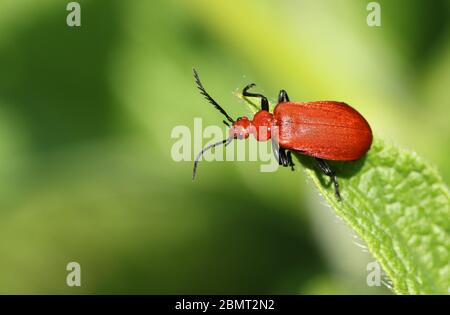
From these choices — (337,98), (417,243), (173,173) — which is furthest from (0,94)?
(417,243)

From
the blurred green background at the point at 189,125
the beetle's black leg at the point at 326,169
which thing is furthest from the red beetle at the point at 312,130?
the blurred green background at the point at 189,125

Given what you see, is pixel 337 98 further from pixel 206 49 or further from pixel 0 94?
pixel 0 94

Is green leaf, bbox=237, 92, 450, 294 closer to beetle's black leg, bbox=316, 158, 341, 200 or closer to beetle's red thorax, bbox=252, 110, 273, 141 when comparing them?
beetle's black leg, bbox=316, 158, 341, 200

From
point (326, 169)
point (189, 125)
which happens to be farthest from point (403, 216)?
point (189, 125)

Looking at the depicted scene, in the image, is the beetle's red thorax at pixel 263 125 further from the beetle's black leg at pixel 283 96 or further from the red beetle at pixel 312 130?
the beetle's black leg at pixel 283 96

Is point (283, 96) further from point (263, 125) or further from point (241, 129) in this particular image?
point (241, 129)
